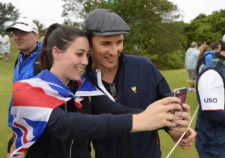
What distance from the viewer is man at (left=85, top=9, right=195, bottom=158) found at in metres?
1.87

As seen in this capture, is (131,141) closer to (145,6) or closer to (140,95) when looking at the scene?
(140,95)

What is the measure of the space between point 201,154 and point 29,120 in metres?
2.18

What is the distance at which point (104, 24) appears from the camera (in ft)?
5.83

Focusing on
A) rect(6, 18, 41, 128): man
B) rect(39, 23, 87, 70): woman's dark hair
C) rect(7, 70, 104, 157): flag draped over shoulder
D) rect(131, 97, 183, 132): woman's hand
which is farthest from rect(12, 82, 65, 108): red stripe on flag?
rect(6, 18, 41, 128): man

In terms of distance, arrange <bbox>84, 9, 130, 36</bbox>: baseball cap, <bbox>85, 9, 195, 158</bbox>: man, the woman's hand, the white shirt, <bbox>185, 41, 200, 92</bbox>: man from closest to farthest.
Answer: the woman's hand → <bbox>84, 9, 130, 36</bbox>: baseball cap → <bbox>85, 9, 195, 158</bbox>: man → the white shirt → <bbox>185, 41, 200, 92</bbox>: man

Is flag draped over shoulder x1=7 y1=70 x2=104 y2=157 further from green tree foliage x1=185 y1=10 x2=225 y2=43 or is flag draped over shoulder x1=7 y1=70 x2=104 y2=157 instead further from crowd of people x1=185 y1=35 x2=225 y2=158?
green tree foliage x1=185 y1=10 x2=225 y2=43

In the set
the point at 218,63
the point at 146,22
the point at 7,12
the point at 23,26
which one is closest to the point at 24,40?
the point at 23,26

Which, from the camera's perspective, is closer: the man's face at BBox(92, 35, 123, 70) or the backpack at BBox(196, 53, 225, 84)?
the man's face at BBox(92, 35, 123, 70)

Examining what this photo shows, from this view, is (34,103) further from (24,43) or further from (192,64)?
(192,64)

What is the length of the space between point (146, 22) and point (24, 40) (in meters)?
21.6

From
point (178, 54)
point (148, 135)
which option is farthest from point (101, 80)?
point (178, 54)

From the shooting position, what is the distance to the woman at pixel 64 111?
1.14 meters

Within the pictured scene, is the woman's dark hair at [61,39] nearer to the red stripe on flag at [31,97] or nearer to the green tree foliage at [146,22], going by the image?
the red stripe on flag at [31,97]

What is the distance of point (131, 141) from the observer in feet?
6.49
